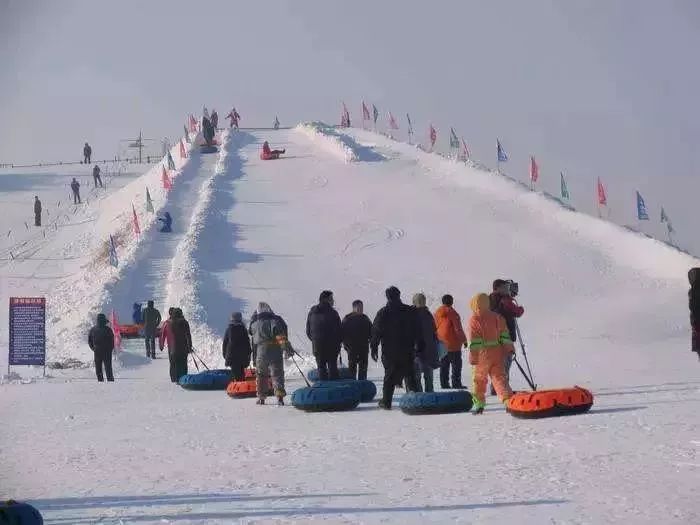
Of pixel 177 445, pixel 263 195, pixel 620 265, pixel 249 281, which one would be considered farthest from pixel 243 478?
pixel 263 195

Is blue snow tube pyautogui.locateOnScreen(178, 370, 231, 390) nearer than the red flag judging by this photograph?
Yes

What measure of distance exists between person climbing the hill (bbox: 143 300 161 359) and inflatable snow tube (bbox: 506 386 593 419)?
1350 centimetres

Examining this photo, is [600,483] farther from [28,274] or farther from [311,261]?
[28,274]

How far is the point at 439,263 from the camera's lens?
3225 cm

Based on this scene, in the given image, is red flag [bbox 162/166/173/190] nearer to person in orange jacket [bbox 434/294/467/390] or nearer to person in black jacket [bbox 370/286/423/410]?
person in orange jacket [bbox 434/294/467/390]

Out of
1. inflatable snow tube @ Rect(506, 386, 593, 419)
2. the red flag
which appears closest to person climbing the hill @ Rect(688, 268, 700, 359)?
inflatable snow tube @ Rect(506, 386, 593, 419)

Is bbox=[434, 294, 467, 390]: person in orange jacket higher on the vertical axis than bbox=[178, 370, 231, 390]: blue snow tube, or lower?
higher

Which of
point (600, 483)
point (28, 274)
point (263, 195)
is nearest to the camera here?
point (600, 483)

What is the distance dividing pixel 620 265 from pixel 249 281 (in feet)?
34.4

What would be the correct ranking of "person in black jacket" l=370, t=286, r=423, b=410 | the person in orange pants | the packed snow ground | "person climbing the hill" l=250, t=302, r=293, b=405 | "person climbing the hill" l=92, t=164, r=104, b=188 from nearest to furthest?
the packed snow ground
the person in orange pants
"person in black jacket" l=370, t=286, r=423, b=410
"person climbing the hill" l=250, t=302, r=293, b=405
"person climbing the hill" l=92, t=164, r=104, b=188

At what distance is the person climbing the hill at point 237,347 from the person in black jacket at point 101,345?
15.1ft

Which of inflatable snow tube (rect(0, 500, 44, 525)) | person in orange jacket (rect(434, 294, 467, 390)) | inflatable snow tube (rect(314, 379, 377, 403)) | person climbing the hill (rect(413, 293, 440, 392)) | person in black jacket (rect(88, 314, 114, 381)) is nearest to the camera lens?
inflatable snow tube (rect(0, 500, 44, 525))

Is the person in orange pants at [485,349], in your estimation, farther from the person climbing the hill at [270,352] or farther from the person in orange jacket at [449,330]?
the person in orange jacket at [449,330]

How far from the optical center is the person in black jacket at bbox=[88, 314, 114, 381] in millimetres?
20719
